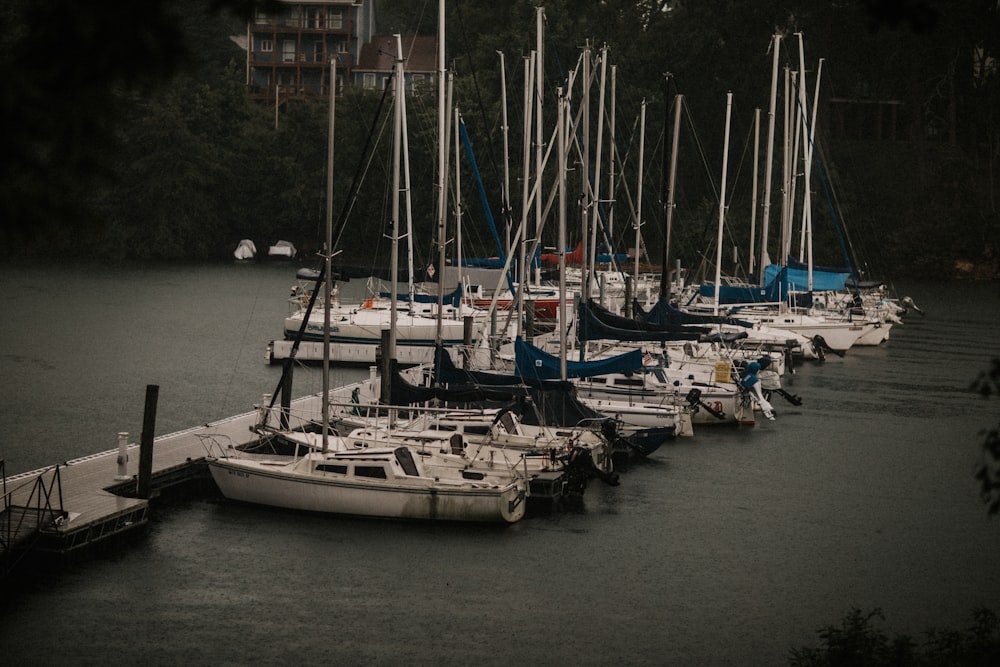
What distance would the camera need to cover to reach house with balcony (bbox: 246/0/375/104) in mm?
132125

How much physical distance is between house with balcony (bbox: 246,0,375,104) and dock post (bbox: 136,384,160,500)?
4165 inches

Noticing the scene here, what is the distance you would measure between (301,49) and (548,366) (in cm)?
10062

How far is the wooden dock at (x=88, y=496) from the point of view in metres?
25.2

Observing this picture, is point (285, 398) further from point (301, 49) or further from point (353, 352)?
point (301, 49)

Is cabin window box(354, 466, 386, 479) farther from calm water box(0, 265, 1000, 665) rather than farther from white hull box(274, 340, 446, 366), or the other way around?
white hull box(274, 340, 446, 366)

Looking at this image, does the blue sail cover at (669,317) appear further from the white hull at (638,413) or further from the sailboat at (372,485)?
the sailboat at (372,485)

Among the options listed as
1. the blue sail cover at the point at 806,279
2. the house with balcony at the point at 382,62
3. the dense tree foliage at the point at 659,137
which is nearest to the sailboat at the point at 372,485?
the blue sail cover at the point at 806,279

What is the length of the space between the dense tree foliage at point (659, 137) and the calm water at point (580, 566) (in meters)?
48.7

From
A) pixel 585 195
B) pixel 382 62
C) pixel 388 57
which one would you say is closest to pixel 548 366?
pixel 585 195

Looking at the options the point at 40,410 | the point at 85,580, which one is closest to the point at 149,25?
the point at 85,580

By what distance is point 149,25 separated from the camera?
846 cm

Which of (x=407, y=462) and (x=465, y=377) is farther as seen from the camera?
(x=465, y=377)

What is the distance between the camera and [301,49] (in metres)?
133

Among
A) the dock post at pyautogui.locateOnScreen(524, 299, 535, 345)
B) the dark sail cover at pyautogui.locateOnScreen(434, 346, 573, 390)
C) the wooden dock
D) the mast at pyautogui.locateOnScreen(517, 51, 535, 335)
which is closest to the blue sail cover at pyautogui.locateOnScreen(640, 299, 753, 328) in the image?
the dock post at pyautogui.locateOnScreen(524, 299, 535, 345)
